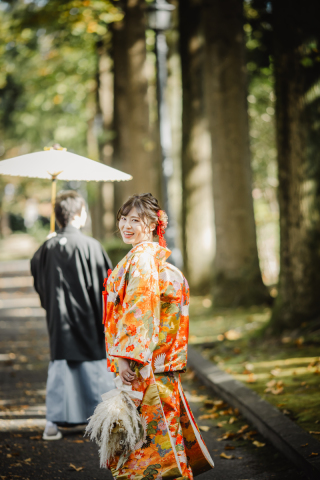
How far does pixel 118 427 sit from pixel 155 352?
0.46m

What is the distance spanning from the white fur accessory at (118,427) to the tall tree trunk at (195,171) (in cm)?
1061

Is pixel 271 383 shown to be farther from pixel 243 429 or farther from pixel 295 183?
pixel 295 183

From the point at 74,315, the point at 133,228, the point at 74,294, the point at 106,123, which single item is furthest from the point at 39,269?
the point at 106,123

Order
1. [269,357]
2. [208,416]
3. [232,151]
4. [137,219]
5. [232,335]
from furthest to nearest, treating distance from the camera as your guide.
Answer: [232,151], [232,335], [269,357], [208,416], [137,219]

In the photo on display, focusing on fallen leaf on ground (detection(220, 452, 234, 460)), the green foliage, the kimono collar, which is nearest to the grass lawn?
fallen leaf on ground (detection(220, 452, 234, 460))

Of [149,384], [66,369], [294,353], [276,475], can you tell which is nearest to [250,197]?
[294,353]

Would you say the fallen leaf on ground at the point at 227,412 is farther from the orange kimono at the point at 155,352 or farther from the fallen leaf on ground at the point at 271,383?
Result: the orange kimono at the point at 155,352

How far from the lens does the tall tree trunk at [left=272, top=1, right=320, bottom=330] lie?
7262 millimetres

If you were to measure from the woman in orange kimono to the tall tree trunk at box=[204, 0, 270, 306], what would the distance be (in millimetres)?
7598

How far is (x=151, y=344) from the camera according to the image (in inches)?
118

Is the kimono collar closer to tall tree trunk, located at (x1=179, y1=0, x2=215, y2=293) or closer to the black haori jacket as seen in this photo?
the black haori jacket

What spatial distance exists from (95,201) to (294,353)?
1582 cm

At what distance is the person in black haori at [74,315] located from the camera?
16.0 ft

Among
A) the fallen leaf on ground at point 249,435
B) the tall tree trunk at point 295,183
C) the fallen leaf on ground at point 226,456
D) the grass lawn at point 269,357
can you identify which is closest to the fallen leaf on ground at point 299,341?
the grass lawn at point 269,357
